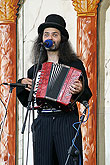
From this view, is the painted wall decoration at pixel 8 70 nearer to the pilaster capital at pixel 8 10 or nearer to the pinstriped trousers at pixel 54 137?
the pilaster capital at pixel 8 10

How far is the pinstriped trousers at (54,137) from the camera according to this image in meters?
3.03

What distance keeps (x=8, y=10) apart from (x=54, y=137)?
2.09 m

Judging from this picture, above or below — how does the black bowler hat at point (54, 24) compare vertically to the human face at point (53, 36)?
above

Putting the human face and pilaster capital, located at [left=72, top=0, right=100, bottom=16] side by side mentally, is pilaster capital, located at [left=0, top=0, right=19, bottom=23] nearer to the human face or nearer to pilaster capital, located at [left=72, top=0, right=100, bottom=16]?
pilaster capital, located at [left=72, top=0, right=100, bottom=16]

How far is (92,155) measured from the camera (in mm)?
4391

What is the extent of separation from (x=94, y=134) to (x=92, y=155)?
237 millimetres

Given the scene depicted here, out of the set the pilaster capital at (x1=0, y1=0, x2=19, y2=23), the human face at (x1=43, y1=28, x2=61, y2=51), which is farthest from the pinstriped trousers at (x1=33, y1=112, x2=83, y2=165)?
the pilaster capital at (x1=0, y1=0, x2=19, y2=23)

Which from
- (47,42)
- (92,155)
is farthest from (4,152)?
(47,42)

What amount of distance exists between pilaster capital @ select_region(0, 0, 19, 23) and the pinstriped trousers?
1869mm

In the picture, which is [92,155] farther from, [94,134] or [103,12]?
[103,12]

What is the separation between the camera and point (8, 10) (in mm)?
4621

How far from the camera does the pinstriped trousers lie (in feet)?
9.93

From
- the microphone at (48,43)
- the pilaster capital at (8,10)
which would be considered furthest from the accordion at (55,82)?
the pilaster capital at (8,10)

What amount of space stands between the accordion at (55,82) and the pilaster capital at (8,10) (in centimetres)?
171
